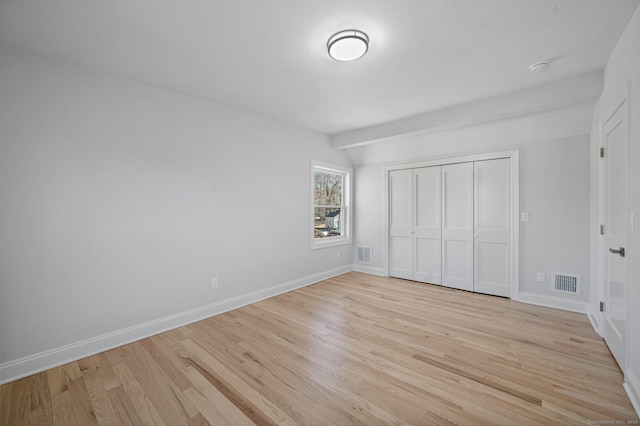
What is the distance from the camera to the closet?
397cm

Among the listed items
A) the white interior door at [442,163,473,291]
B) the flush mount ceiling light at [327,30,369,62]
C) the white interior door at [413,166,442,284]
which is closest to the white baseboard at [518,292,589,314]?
the white interior door at [442,163,473,291]

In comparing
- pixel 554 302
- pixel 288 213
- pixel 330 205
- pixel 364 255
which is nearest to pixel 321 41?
Result: pixel 288 213

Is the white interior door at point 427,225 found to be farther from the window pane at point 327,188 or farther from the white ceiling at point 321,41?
the white ceiling at point 321,41

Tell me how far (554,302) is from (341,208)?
139 inches

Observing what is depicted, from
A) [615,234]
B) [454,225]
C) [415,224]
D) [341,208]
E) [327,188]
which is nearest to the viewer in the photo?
[615,234]

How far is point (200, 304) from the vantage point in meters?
3.22

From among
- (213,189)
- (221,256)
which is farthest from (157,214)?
(221,256)

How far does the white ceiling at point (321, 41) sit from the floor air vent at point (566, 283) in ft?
8.02

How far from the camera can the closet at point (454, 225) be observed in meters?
3.97

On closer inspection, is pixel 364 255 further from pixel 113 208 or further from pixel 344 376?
pixel 113 208

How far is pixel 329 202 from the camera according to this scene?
5.25 meters

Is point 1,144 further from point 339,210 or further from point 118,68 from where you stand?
point 339,210

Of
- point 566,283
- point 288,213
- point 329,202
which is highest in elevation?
point 329,202

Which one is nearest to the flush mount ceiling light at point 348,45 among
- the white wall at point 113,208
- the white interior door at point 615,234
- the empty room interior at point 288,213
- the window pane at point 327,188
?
the empty room interior at point 288,213
